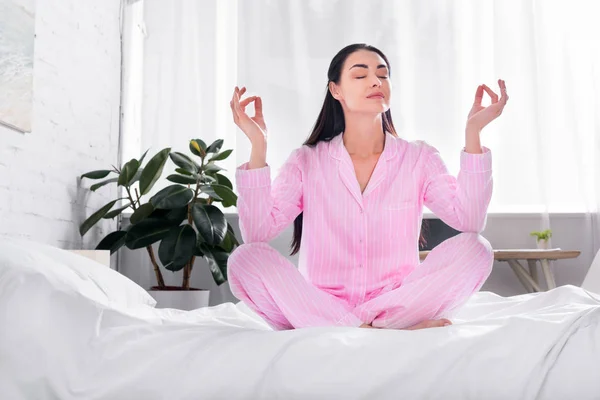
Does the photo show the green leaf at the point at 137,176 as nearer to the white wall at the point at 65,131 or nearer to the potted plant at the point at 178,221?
the potted plant at the point at 178,221

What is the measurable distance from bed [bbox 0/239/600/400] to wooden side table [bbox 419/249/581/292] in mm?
2015

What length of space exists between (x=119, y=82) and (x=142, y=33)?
1.18 ft

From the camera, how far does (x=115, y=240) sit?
11.4ft

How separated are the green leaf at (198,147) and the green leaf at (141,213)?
0.36 m

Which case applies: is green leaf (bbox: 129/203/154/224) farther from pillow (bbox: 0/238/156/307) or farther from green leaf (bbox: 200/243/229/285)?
pillow (bbox: 0/238/156/307)

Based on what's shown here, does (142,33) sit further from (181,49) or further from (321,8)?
(321,8)

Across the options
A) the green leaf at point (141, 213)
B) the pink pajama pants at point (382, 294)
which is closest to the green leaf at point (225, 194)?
the green leaf at point (141, 213)

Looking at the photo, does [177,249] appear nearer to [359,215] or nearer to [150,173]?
[150,173]

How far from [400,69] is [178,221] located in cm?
157

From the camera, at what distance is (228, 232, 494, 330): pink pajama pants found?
147 centimetres

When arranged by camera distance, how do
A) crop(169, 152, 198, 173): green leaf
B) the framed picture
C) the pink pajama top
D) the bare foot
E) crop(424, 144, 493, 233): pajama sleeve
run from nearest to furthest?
1. the bare foot
2. crop(424, 144, 493, 233): pajama sleeve
3. the pink pajama top
4. the framed picture
5. crop(169, 152, 198, 173): green leaf

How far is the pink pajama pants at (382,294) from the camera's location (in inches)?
57.7

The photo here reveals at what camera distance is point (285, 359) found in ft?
3.84

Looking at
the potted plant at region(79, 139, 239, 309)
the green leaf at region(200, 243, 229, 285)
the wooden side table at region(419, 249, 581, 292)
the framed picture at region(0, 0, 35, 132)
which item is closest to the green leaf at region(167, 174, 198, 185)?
the potted plant at region(79, 139, 239, 309)
